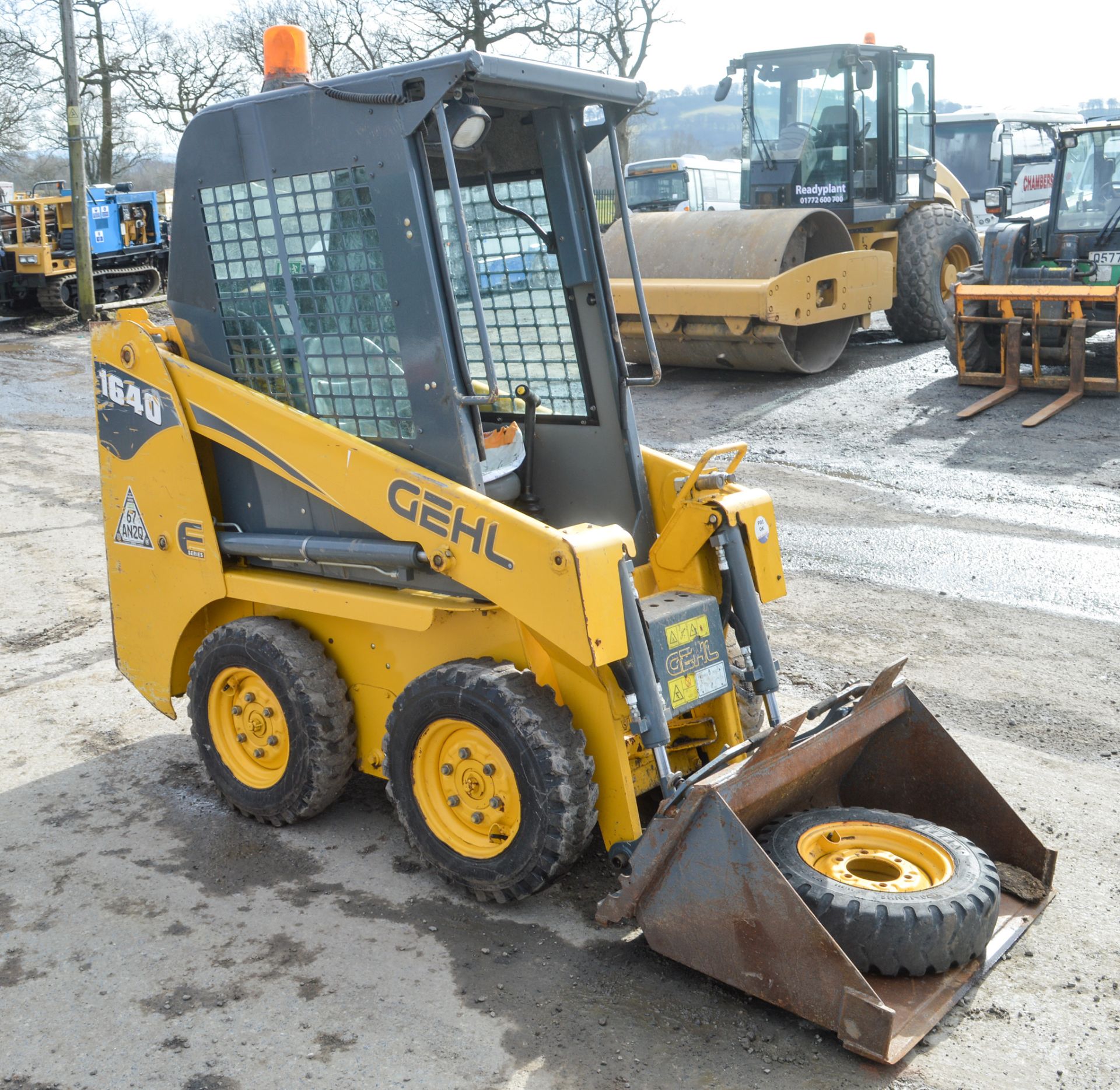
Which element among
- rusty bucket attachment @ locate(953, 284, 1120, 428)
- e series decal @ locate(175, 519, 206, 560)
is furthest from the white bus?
e series decal @ locate(175, 519, 206, 560)

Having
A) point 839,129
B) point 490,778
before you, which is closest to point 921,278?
point 839,129

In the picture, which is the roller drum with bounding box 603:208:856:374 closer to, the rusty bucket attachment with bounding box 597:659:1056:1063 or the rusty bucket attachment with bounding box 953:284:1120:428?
the rusty bucket attachment with bounding box 953:284:1120:428

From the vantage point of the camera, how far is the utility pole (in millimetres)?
17812

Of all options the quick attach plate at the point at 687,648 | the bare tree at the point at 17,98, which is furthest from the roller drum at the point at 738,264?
the bare tree at the point at 17,98

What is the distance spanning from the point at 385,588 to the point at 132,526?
1.17 m

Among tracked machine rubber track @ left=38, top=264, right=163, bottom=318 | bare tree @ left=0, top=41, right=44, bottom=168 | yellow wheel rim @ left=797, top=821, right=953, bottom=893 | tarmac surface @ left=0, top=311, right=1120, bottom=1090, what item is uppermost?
bare tree @ left=0, top=41, right=44, bottom=168

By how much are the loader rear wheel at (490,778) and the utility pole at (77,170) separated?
1578cm

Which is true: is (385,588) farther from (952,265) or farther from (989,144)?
(989,144)

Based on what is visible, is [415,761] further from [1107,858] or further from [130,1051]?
[1107,858]

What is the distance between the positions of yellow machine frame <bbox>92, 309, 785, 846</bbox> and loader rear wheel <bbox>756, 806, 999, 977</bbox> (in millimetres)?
522

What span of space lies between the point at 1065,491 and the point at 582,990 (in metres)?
6.39

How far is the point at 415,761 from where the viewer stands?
3750 mm

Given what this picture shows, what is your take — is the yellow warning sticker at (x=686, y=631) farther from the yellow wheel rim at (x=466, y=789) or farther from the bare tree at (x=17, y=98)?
the bare tree at (x=17, y=98)

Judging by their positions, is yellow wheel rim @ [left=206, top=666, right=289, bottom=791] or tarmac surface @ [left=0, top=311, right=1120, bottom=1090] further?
yellow wheel rim @ [left=206, top=666, right=289, bottom=791]
